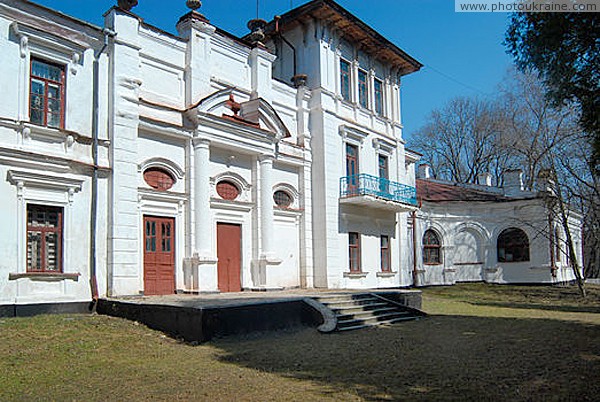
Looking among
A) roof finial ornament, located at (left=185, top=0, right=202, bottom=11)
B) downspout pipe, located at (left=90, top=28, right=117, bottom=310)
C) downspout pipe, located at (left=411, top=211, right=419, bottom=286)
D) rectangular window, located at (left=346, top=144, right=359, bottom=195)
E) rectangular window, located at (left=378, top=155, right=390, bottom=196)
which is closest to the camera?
downspout pipe, located at (left=90, top=28, right=117, bottom=310)

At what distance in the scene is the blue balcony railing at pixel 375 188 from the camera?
805 inches

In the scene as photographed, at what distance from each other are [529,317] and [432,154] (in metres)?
30.7

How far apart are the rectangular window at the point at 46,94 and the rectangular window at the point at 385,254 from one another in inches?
558

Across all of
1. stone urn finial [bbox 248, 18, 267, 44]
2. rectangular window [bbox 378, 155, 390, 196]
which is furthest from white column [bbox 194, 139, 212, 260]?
rectangular window [bbox 378, 155, 390, 196]

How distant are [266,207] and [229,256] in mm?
2004

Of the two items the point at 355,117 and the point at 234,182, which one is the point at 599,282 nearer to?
the point at 355,117

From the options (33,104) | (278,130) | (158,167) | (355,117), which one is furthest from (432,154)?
(33,104)

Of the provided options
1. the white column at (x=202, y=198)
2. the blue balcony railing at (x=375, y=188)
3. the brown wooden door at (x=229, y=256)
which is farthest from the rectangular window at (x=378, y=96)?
the white column at (x=202, y=198)

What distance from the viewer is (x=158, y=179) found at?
1505cm

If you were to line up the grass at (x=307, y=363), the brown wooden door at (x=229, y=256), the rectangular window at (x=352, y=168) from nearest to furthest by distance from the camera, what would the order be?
the grass at (x=307, y=363)
the brown wooden door at (x=229, y=256)
the rectangular window at (x=352, y=168)

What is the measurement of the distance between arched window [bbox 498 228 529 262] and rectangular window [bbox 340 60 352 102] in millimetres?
13361

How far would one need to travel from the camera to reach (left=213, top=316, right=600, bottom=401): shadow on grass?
6.74 m

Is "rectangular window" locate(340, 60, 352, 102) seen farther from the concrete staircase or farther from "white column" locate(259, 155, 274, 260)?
the concrete staircase

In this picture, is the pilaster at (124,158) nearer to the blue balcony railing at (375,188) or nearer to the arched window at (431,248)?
the blue balcony railing at (375,188)
